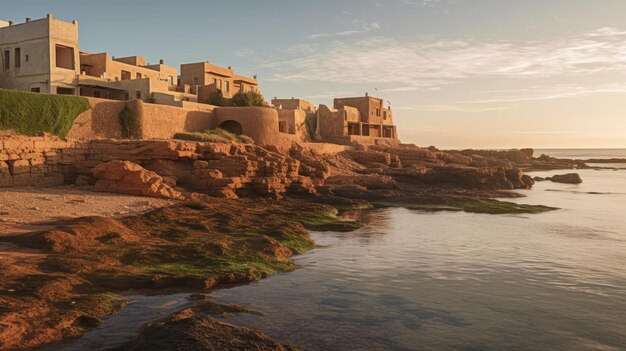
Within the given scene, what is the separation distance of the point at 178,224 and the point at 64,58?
2836 centimetres

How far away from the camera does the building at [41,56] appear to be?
3447 centimetres

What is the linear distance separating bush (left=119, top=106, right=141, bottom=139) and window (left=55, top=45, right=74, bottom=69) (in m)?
12.0

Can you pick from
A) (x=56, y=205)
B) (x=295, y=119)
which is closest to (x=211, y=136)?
(x=56, y=205)

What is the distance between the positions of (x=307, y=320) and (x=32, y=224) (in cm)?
861

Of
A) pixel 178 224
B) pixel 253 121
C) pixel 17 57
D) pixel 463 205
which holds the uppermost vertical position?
pixel 17 57

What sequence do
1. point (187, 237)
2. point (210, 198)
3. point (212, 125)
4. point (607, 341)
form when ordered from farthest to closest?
1. point (212, 125)
2. point (210, 198)
3. point (187, 237)
4. point (607, 341)

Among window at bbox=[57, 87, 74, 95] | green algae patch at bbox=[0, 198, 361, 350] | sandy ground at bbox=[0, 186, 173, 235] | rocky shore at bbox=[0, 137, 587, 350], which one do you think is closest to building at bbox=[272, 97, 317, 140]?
rocky shore at bbox=[0, 137, 587, 350]

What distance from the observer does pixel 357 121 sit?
59.8 meters

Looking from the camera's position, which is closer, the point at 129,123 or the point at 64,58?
the point at 129,123

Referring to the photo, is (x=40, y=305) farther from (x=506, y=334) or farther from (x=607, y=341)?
(x=607, y=341)

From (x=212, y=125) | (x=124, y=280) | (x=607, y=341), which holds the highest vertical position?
(x=212, y=125)

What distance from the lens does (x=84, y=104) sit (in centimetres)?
2598

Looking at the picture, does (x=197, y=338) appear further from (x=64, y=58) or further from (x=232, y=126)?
(x=64, y=58)

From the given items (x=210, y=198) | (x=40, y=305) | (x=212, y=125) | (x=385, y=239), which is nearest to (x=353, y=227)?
(x=385, y=239)
